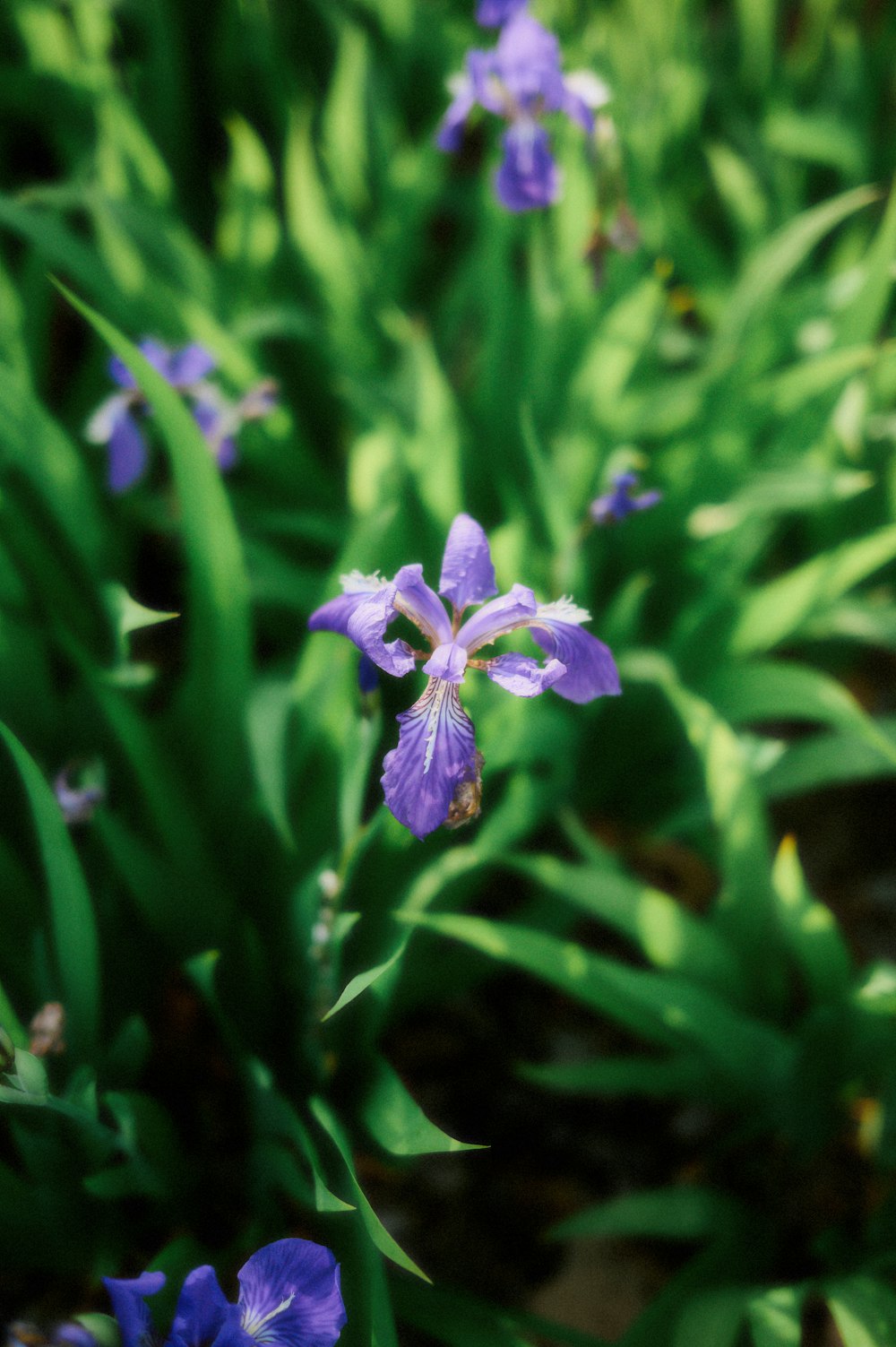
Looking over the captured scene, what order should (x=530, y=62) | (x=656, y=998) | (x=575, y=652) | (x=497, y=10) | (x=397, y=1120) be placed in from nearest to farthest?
1. (x=575, y=652)
2. (x=397, y=1120)
3. (x=656, y=998)
4. (x=530, y=62)
5. (x=497, y=10)

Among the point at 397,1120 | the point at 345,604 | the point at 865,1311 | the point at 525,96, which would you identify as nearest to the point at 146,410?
the point at 345,604

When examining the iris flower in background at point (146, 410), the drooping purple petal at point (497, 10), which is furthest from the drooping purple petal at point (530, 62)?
the iris flower in background at point (146, 410)

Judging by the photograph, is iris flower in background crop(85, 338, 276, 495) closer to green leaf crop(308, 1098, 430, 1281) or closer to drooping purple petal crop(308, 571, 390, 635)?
drooping purple petal crop(308, 571, 390, 635)

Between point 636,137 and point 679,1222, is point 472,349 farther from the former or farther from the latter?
point 679,1222

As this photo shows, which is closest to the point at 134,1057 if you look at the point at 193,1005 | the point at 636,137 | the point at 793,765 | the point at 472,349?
the point at 193,1005

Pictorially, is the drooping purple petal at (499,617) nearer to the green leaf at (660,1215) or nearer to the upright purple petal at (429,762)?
the upright purple petal at (429,762)

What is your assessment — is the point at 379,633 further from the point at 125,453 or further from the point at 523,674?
the point at 125,453

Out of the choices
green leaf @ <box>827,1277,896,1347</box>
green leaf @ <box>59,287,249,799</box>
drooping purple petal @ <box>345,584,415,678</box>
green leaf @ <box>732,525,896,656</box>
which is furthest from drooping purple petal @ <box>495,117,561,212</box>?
green leaf @ <box>827,1277,896,1347</box>
